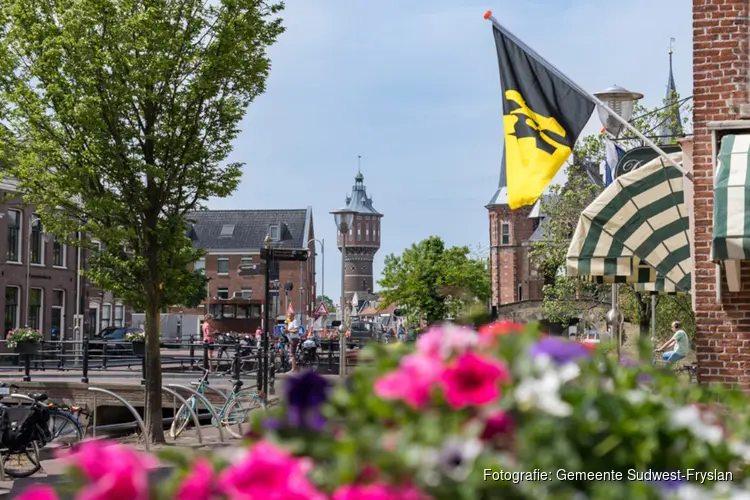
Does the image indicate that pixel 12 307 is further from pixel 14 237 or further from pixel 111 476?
pixel 111 476

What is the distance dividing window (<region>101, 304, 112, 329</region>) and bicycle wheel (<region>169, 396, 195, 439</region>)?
4891 cm

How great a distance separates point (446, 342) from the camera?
2459 mm

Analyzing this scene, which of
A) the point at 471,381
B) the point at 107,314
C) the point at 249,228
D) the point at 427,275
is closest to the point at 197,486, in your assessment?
the point at 471,381

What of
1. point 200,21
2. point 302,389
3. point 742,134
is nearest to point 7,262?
point 200,21

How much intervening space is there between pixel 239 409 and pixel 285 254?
5.24m

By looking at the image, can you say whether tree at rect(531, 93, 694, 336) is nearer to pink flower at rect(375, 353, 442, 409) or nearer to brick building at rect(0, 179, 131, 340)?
brick building at rect(0, 179, 131, 340)

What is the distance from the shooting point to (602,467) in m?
2.23

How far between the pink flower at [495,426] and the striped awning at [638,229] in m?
12.3

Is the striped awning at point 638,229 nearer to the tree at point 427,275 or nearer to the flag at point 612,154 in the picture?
the flag at point 612,154

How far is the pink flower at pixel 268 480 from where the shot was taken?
80.5 inches

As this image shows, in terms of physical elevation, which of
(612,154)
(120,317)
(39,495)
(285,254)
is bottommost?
(39,495)

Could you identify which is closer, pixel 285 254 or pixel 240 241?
pixel 285 254

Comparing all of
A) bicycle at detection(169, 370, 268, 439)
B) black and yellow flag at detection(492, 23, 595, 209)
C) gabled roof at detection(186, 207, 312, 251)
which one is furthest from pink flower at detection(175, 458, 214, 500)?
gabled roof at detection(186, 207, 312, 251)

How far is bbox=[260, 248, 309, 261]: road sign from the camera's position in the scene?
22438mm
